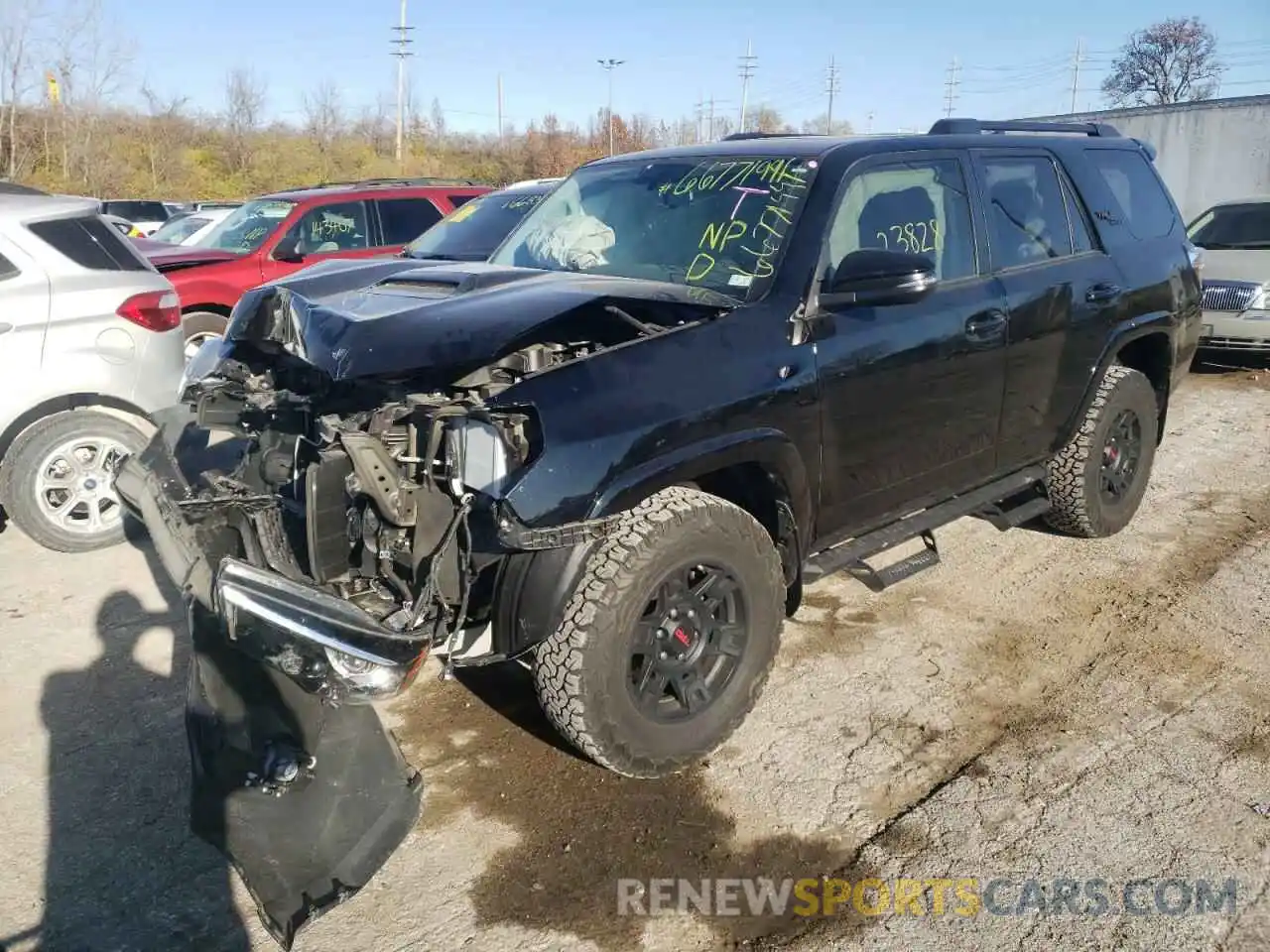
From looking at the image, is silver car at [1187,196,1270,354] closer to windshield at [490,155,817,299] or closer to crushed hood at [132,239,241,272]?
windshield at [490,155,817,299]

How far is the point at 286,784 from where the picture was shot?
101 inches

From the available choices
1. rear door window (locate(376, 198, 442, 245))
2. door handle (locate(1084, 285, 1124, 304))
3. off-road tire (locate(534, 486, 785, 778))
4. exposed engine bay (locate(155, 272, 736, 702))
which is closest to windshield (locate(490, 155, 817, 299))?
exposed engine bay (locate(155, 272, 736, 702))

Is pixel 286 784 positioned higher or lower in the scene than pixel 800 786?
higher

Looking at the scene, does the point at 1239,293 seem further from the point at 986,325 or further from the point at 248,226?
the point at 248,226

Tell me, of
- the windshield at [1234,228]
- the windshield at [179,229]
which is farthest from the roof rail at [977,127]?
the windshield at [179,229]

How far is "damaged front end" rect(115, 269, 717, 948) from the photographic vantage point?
8.17 feet

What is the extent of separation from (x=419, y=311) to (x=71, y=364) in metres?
2.97

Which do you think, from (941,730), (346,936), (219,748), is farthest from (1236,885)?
(219,748)

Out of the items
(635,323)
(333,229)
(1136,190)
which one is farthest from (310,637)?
(333,229)

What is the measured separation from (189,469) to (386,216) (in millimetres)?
6385

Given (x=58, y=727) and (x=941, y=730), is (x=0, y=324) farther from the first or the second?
(x=941, y=730)

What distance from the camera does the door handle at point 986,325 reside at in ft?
13.1

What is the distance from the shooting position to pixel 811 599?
15.3 feet

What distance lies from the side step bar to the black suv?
2 cm
